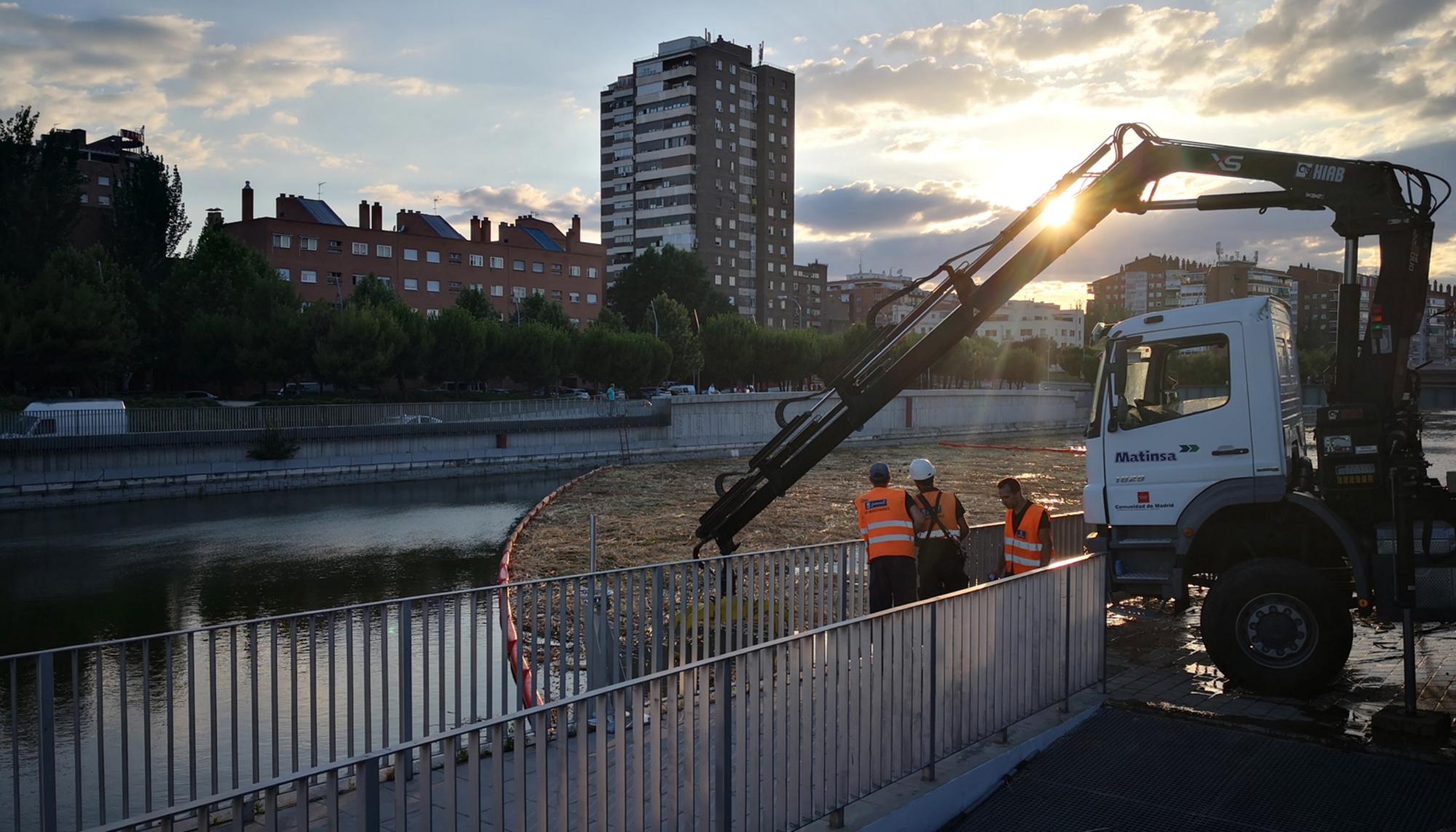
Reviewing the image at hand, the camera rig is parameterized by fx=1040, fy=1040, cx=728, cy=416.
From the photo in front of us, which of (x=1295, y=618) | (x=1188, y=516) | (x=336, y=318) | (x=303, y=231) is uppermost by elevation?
(x=303, y=231)

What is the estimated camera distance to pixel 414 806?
5.80m

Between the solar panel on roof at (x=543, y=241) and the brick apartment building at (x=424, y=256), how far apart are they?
13 cm

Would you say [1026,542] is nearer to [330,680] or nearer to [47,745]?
[330,680]

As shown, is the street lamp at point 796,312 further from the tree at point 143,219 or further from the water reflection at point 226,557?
the water reflection at point 226,557

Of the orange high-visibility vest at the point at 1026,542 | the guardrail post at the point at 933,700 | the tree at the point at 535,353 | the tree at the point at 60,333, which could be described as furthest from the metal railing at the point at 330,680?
the tree at the point at 535,353

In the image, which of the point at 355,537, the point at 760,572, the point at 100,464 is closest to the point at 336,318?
the point at 100,464

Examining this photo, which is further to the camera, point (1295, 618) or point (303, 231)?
point (303, 231)

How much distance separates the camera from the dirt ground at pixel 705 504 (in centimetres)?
1922

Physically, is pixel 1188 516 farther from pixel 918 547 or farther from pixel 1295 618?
pixel 918 547

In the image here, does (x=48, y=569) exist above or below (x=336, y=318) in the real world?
below

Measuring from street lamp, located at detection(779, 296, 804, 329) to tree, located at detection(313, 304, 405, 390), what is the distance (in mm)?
73605

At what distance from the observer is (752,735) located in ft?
15.3

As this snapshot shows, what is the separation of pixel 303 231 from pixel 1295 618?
8442 cm

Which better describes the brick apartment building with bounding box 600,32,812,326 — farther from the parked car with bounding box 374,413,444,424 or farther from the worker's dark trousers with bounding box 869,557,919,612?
the worker's dark trousers with bounding box 869,557,919,612
